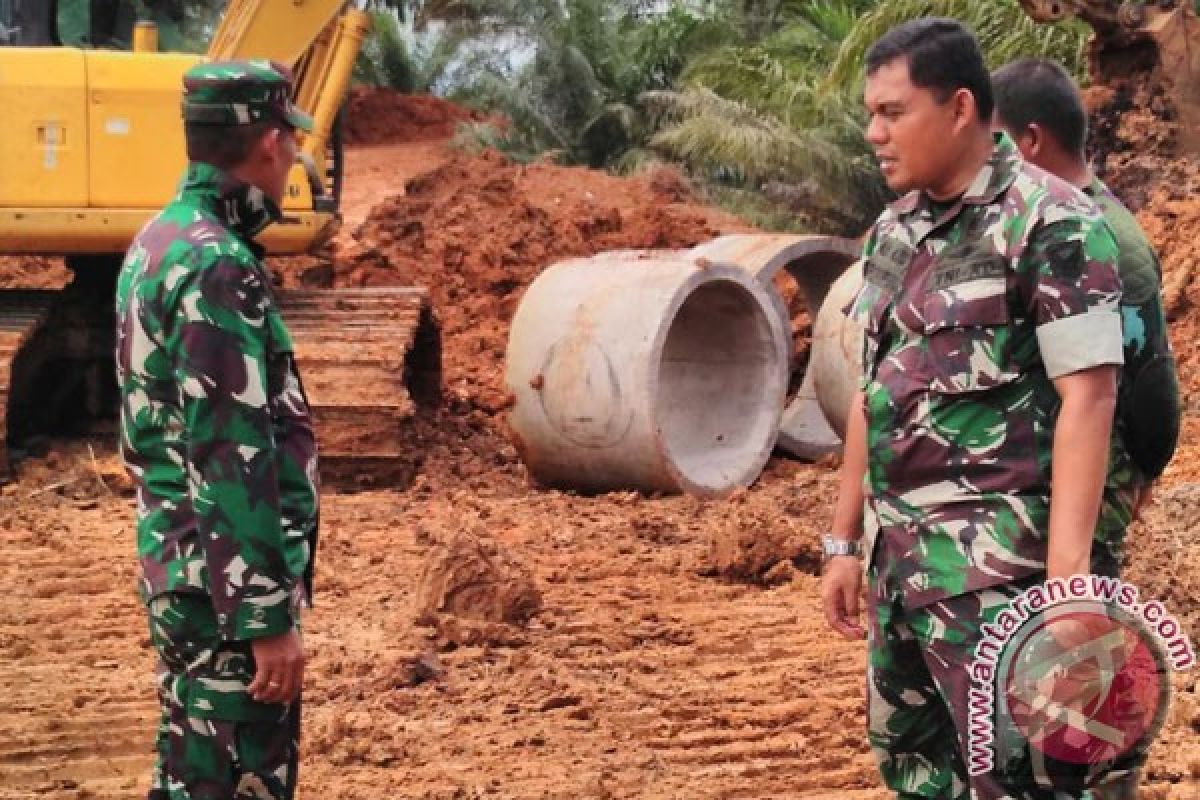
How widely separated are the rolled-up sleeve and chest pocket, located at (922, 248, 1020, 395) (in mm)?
61

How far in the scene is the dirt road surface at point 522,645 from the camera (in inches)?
211

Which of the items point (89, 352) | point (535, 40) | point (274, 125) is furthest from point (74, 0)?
point (535, 40)

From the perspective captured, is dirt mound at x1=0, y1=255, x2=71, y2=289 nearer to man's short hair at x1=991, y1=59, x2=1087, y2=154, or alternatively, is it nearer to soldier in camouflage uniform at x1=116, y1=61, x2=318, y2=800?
soldier in camouflage uniform at x1=116, y1=61, x2=318, y2=800

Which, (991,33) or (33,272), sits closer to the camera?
(33,272)

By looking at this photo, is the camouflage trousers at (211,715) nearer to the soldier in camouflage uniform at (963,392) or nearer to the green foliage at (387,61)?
the soldier in camouflage uniform at (963,392)

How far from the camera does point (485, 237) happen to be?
1612 cm

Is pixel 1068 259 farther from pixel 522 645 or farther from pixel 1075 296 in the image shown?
pixel 522 645

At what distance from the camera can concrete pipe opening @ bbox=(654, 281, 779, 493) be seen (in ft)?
34.7

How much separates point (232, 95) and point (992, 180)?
1.29m

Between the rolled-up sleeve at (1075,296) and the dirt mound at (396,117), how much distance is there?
23.5 metres

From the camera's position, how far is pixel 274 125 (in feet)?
11.6

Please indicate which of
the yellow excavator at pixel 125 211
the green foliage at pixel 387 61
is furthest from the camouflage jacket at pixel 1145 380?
the green foliage at pixel 387 61

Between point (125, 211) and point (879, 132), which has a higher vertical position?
point (879, 132)

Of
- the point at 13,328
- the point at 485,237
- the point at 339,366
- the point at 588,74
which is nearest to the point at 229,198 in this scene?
the point at 339,366
